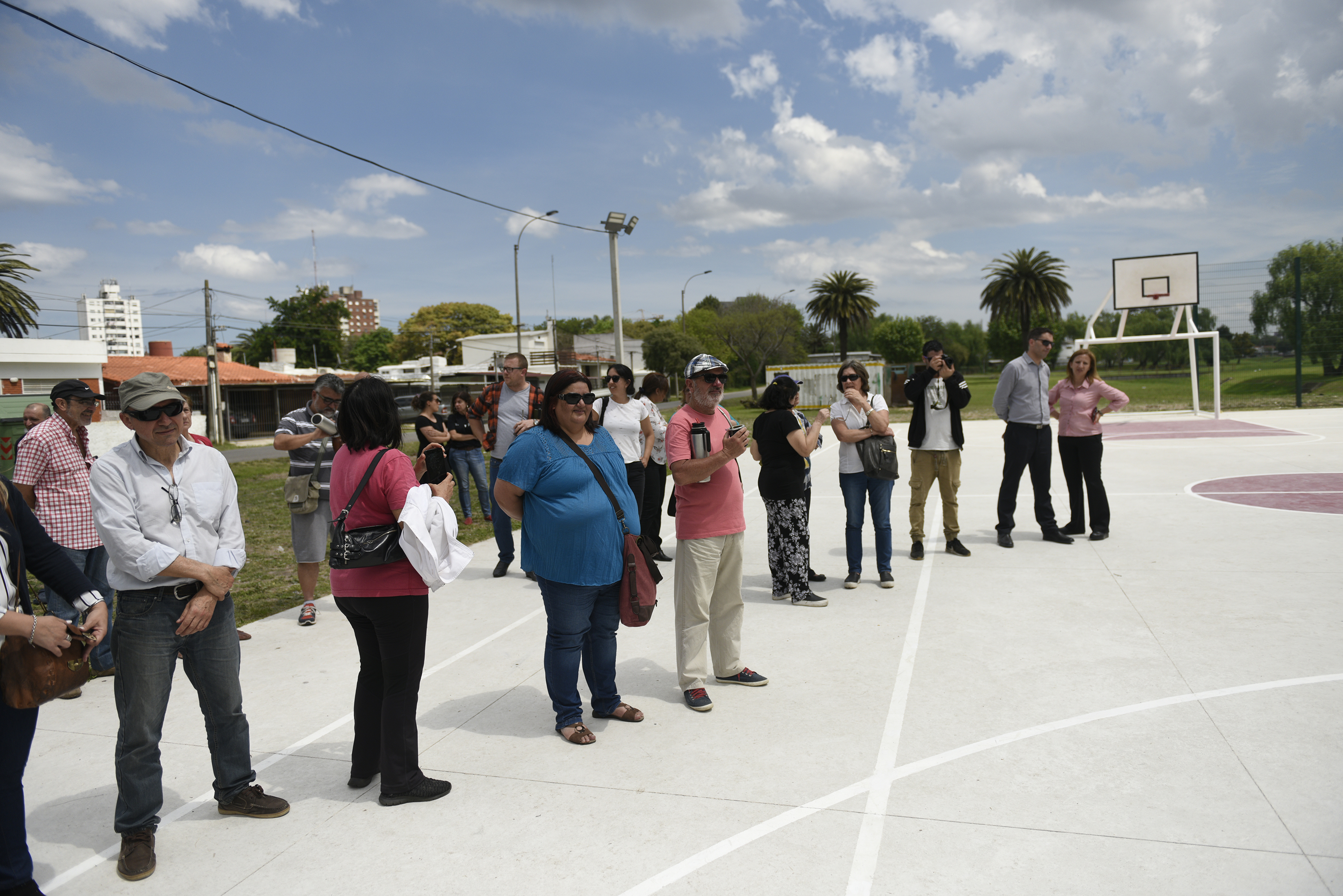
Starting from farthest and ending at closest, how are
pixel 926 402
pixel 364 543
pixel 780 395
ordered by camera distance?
1. pixel 926 402
2. pixel 780 395
3. pixel 364 543

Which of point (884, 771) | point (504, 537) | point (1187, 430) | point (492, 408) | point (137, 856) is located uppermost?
point (492, 408)

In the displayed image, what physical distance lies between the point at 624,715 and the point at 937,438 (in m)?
4.50

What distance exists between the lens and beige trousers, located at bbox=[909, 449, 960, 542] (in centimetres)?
771

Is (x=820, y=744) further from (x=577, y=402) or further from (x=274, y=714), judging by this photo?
(x=274, y=714)

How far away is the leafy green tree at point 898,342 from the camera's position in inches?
3794

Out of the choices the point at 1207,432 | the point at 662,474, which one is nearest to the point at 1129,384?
the point at 1207,432

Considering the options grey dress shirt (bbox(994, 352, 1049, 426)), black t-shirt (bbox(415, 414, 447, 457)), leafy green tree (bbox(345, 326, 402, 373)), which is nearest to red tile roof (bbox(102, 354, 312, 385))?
black t-shirt (bbox(415, 414, 447, 457))

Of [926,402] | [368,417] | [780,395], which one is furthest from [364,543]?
[926,402]

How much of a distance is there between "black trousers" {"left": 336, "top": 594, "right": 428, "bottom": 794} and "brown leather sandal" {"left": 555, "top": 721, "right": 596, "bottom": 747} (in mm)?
770

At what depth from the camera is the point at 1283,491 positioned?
34.1 feet

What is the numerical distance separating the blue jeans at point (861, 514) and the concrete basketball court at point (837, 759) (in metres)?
0.34

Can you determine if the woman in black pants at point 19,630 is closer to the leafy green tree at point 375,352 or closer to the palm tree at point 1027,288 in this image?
the palm tree at point 1027,288

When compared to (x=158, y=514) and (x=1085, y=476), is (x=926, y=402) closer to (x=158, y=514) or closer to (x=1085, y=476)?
(x=1085, y=476)

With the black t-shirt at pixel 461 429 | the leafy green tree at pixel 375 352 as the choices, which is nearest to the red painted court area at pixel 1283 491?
the black t-shirt at pixel 461 429
